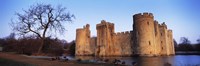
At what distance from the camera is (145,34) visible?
38.6m

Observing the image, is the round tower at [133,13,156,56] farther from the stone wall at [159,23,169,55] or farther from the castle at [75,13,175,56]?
the stone wall at [159,23,169,55]

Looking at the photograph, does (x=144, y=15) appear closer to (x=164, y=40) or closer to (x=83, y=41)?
(x=164, y=40)

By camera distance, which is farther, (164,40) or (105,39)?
(105,39)

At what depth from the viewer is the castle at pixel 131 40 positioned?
127 feet

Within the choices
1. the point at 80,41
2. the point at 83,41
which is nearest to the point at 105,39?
the point at 83,41

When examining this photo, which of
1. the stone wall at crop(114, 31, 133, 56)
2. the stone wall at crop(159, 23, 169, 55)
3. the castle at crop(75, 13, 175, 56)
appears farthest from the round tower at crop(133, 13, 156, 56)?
the stone wall at crop(159, 23, 169, 55)

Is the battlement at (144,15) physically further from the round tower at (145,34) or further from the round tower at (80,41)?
the round tower at (80,41)

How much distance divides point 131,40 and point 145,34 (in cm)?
491

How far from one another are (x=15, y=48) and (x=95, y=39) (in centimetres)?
2561

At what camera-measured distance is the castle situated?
38.8 meters

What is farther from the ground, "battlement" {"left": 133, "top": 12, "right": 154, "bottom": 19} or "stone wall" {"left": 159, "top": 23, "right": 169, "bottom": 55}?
A: "battlement" {"left": 133, "top": 12, "right": 154, "bottom": 19}

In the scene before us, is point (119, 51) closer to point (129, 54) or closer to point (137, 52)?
point (129, 54)

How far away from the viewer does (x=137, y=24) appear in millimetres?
39938

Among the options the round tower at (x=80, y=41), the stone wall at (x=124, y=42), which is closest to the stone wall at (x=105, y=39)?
the stone wall at (x=124, y=42)
